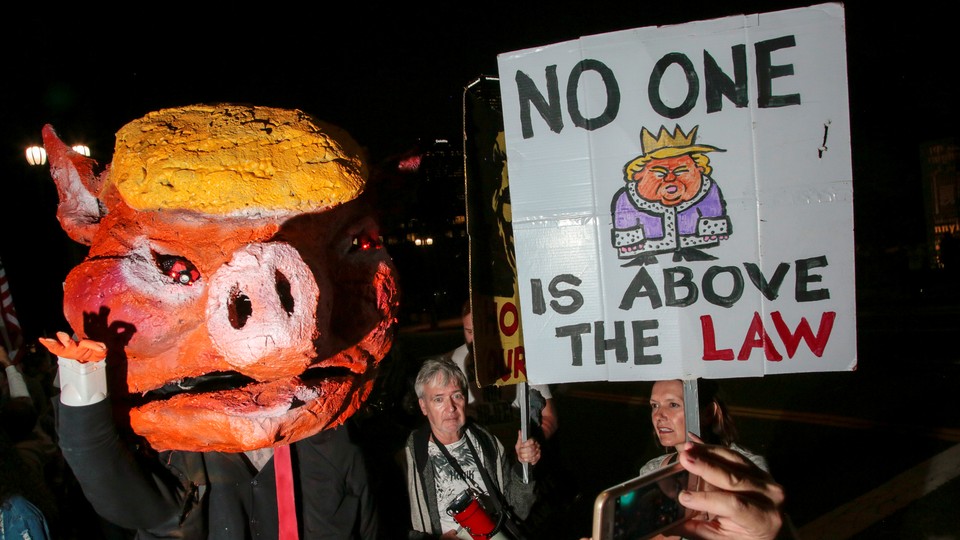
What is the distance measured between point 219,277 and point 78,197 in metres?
0.86

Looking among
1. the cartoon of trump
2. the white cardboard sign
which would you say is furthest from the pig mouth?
the cartoon of trump

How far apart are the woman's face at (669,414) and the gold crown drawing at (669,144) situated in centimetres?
109

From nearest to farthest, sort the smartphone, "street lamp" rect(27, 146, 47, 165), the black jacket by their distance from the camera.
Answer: the smartphone < the black jacket < "street lamp" rect(27, 146, 47, 165)

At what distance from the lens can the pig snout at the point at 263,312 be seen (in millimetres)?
1761

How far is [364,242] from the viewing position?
2426mm

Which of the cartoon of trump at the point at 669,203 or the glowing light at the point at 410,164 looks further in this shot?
the glowing light at the point at 410,164

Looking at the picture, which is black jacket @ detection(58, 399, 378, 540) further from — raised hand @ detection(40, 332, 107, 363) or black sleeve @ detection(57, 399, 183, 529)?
raised hand @ detection(40, 332, 107, 363)

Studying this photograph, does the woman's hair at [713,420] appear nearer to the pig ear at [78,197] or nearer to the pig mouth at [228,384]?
the pig mouth at [228,384]

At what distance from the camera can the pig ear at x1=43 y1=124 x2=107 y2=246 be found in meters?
2.20

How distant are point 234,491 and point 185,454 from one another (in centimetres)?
21

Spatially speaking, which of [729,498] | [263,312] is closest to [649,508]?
[729,498]

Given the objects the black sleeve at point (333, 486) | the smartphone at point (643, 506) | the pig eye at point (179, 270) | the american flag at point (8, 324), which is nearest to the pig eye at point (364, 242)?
the pig eye at point (179, 270)

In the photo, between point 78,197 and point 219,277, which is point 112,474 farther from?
point 78,197

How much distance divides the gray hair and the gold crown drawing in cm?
151
